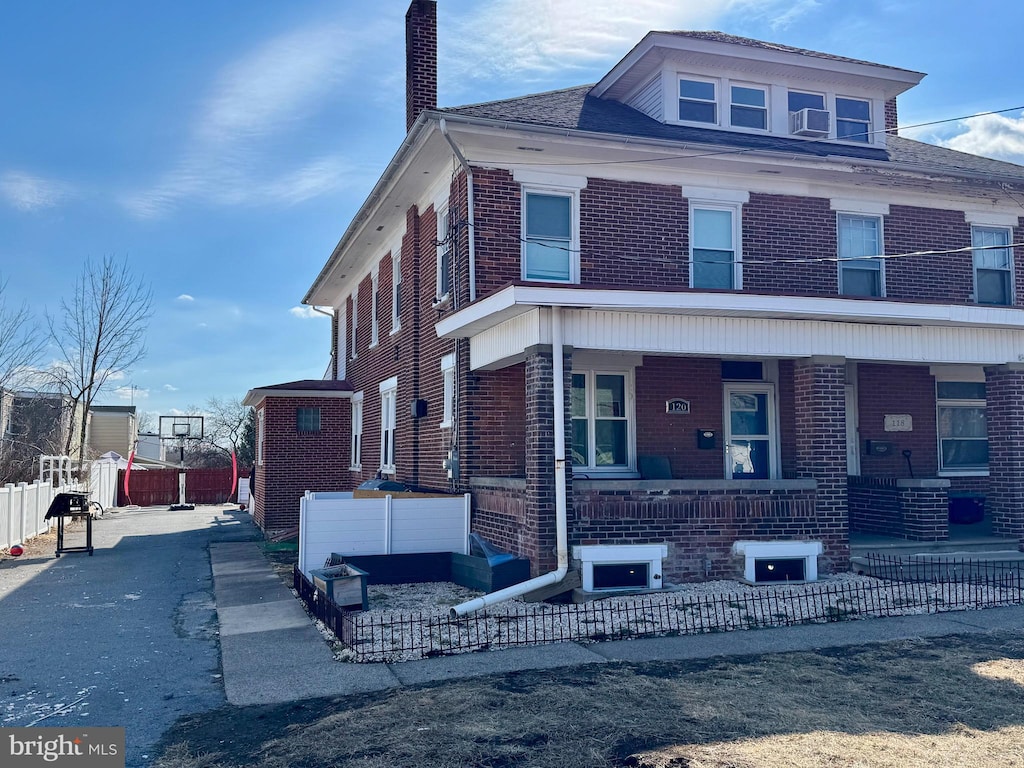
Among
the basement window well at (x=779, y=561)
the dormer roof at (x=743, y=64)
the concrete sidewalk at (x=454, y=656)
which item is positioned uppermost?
the dormer roof at (x=743, y=64)

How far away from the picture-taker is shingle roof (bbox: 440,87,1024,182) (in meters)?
12.7

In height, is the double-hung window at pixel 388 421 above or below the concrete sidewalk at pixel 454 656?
above

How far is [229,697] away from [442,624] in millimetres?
2740

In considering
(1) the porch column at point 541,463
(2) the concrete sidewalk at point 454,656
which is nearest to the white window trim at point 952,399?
(2) the concrete sidewalk at point 454,656

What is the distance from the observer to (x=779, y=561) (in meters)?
11.0

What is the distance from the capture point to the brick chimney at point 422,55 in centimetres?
1549

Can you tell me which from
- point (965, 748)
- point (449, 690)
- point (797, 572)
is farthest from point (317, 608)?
point (965, 748)

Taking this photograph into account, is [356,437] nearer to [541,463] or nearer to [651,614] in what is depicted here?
[541,463]

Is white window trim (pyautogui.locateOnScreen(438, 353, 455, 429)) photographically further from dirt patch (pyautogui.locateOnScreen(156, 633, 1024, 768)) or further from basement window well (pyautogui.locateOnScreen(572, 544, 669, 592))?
dirt patch (pyautogui.locateOnScreen(156, 633, 1024, 768))

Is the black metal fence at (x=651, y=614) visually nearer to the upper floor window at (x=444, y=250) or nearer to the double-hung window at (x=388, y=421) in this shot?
the upper floor window at (x=444, y=250)

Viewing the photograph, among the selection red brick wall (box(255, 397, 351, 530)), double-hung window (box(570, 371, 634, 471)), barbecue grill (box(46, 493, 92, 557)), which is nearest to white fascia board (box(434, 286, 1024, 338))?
double-hung window (box(570, 371, 634, 471))

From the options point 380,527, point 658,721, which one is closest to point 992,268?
point 380,527

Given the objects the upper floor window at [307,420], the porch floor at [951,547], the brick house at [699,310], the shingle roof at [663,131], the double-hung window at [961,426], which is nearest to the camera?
the brick house at [699,310]

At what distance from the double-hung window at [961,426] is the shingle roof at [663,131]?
12.4 feet
